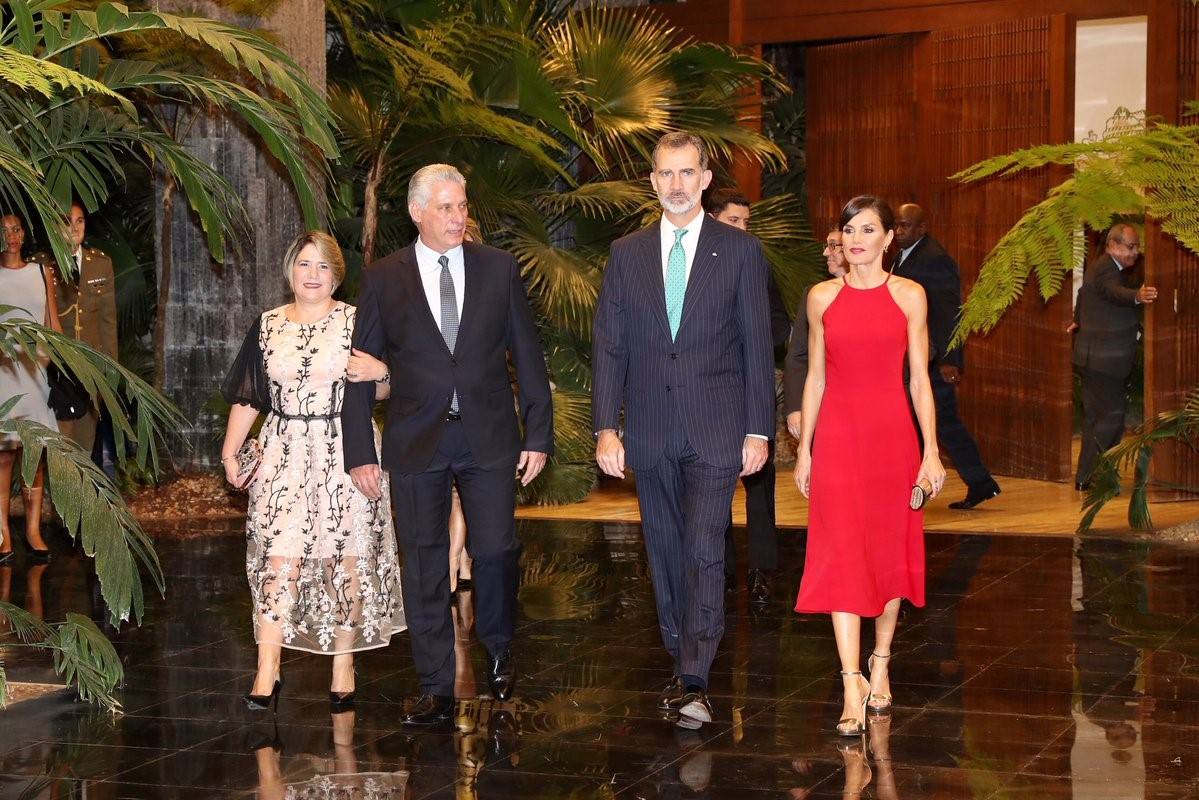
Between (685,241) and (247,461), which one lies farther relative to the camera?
(247,461)

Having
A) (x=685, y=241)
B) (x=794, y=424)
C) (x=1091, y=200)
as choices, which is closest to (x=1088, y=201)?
(x=1091, y=200)

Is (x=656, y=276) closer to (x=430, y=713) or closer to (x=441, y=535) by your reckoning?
(x=441, y=535)

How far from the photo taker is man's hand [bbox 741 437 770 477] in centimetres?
530

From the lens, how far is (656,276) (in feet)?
18.0

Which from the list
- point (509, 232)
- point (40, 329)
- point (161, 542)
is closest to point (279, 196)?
point (509, 232)

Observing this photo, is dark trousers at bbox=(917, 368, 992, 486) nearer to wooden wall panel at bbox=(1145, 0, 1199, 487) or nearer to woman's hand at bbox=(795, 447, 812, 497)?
wooden wall panel at bbox=(1145, 0, 1199, 487)

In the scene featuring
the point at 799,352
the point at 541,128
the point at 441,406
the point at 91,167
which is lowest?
the point at 441,406

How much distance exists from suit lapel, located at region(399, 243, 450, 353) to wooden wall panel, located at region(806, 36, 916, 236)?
7642 millimetres

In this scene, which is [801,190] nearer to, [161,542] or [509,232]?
[509,232]

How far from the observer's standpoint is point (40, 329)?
15.7ft

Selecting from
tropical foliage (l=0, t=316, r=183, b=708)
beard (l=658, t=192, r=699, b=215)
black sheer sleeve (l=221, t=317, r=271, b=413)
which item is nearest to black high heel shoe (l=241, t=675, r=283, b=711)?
tropical foliage (l=0, t=316, r=183, b=708)

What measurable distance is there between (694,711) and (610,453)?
2.91ft

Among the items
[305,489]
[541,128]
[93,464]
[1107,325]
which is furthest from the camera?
[541,128]

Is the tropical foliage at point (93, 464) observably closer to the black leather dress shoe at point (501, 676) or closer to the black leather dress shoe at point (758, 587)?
the black leather dress shoe at point (501, 676)
